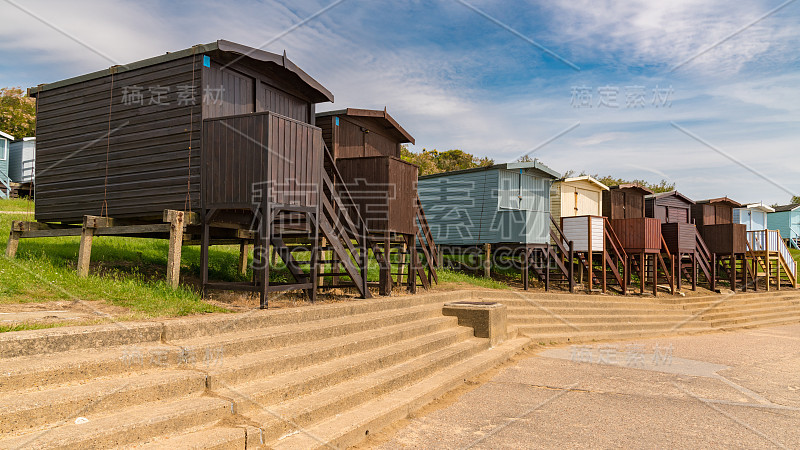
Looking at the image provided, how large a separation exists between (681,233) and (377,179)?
53.0 feet

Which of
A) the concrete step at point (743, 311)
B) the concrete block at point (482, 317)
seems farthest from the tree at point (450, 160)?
the concrete block at point (482, 317)

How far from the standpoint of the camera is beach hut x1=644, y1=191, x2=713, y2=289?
22.0m

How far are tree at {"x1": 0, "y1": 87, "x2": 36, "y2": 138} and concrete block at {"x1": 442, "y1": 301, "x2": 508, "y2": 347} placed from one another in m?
39.8

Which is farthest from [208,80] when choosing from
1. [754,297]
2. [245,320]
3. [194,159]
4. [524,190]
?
[754,297]

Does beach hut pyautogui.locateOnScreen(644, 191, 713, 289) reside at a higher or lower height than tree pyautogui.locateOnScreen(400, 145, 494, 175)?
lower

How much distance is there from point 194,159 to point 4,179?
28.1m

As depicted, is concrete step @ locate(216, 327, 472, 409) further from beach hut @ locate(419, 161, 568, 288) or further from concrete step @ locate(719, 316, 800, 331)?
concrete step @ locate(719, 316, 800, 331)

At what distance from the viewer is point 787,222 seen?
146 ft

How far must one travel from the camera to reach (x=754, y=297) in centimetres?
2269

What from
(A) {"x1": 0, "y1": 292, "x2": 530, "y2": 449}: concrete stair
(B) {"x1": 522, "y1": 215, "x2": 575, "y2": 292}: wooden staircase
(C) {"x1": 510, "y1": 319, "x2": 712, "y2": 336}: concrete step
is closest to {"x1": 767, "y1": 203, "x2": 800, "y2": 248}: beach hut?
(B) {"x1": 522, "y1": 215, "x2": 575, "y2": 292}: wooden staircase

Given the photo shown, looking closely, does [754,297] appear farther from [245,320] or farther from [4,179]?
[4,179]

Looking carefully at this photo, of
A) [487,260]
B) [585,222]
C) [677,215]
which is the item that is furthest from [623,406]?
[677,215]

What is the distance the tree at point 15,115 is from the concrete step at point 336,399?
136ft

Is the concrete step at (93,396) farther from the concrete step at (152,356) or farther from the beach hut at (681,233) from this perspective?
the beach hut at (681,233)
